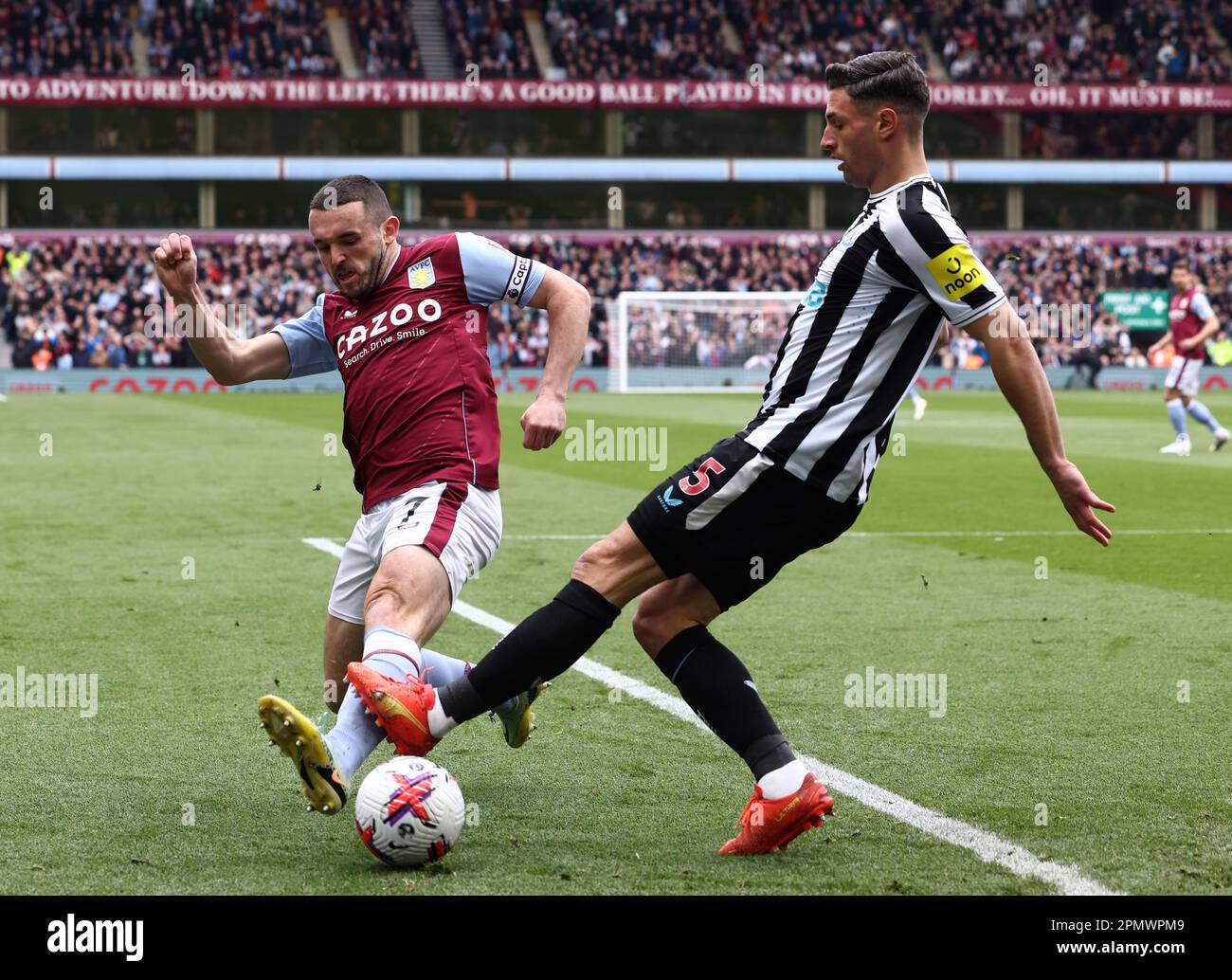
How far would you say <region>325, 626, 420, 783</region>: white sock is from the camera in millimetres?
4238

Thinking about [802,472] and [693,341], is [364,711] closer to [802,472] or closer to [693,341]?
[802,472]

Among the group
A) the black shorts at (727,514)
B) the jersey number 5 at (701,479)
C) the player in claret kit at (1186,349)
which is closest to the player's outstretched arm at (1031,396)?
the black shorts at (727,514)

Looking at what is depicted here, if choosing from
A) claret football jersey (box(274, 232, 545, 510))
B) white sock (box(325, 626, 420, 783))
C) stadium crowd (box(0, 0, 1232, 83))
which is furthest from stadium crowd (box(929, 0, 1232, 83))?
white sock (box(325, 626, 420, 783))

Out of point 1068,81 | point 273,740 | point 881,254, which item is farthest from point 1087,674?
point 1068,81

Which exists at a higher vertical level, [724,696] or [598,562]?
[598,562]

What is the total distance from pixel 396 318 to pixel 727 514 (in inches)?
50.9

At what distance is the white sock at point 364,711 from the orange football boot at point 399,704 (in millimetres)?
48

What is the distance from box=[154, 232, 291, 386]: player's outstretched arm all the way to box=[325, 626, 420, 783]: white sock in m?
1.07

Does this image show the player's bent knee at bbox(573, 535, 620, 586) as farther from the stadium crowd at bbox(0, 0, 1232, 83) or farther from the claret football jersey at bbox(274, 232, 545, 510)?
the stadium crowd at bbox(0, 0, 1232, 83)

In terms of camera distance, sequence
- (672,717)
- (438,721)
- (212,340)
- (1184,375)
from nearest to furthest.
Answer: (438,721)
(212,340)
(672,717)
(1184,375)

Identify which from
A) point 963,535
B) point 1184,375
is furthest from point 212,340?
point 1184,375

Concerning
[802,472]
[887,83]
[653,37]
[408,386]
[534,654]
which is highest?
[653,37]

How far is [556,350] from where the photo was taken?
4742mm
